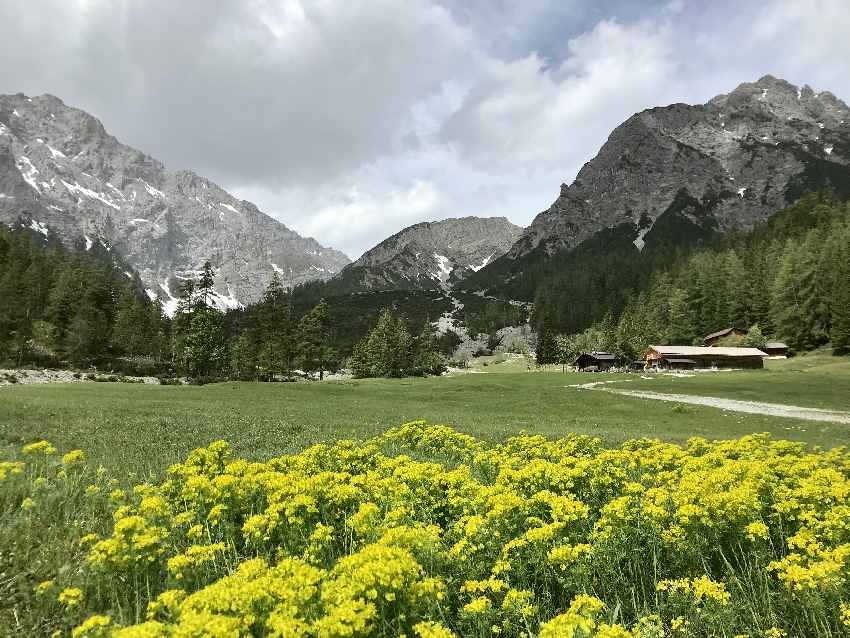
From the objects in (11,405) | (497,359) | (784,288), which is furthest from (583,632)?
(497,359)

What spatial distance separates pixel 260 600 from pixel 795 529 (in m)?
8.25

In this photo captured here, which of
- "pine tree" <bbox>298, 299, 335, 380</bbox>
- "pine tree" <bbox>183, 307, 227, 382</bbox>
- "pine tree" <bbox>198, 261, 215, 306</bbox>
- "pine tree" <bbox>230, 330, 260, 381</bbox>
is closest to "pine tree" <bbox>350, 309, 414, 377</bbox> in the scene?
"pine tree" <bbox>298, 299, 335, 380</bbox>

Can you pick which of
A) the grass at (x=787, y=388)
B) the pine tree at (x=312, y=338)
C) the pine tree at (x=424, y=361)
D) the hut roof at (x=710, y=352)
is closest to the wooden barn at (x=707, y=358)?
the hut roof at (x=710, y=352)

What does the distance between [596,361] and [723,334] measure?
3249 centimetres

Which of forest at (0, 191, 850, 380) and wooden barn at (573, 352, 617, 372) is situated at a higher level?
forest at (0, 191, 850, 380)

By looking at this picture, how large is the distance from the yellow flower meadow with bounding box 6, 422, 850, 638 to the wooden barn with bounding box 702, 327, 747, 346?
435ft

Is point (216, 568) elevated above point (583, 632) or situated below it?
below

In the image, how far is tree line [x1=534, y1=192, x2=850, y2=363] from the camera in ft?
319

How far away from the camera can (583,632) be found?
4430 mm

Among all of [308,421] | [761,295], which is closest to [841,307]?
[761,295]

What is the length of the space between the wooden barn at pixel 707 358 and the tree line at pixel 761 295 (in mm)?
11484

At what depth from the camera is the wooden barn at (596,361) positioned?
130m

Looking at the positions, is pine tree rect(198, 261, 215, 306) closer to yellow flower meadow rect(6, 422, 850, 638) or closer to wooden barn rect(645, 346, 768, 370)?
yellow flower meadow rect(6, 422, 850, 638)

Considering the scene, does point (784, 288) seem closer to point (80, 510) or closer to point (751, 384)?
point (751, 384)
